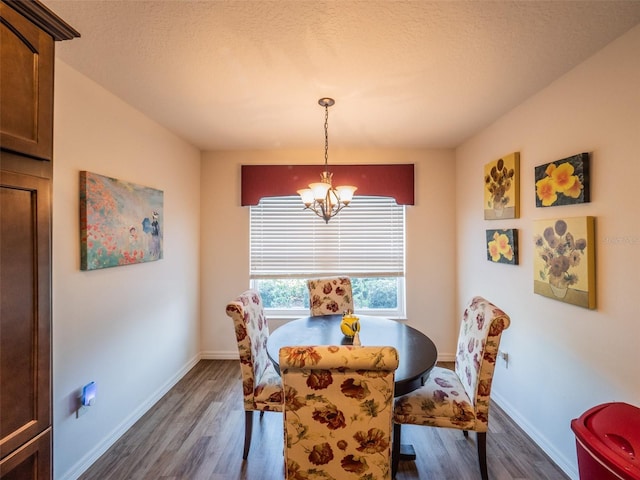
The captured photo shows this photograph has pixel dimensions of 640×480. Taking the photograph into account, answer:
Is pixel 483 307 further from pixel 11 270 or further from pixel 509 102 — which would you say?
pixel 11 270

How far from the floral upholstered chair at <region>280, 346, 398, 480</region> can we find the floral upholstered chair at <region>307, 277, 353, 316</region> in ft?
5.51

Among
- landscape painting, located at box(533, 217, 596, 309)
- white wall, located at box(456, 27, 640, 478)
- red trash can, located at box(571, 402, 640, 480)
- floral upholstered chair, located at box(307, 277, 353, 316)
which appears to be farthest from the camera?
floral upholstered chair, located at box(307, 277, 353, 316)

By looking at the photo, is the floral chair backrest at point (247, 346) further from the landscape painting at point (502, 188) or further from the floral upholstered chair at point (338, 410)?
the landscape painting at point (502, 188)

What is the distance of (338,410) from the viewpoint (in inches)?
49.1

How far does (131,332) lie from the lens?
2.39 m

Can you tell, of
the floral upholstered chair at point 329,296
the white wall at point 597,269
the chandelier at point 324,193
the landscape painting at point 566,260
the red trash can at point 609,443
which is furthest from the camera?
the floral upholstered chair at point 329,296

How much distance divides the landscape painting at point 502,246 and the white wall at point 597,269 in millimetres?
52

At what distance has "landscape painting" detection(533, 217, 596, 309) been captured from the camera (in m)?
1.71

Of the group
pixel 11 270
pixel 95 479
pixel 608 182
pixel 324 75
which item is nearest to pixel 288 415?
pixel 11 270

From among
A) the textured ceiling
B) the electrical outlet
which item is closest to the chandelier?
the textured ceiling

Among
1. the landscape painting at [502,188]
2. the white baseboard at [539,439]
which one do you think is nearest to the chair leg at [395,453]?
the white baseboard at [539,439]

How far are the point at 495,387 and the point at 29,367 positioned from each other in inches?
128

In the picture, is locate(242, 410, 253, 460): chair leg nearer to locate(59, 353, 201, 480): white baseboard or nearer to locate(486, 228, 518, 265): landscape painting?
locate(59, 353, 201, 480): white baseboard

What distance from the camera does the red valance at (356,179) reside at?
3506mm
